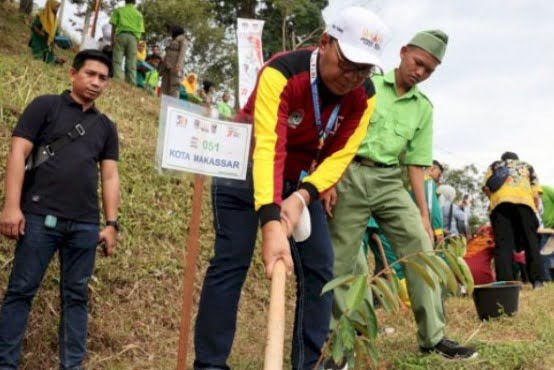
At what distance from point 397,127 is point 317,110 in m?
1.20

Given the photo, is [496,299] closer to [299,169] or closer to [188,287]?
[188,287]

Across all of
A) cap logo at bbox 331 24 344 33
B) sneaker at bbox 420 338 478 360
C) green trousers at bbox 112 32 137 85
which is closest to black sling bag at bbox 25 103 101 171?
cap logo at bbox 331 24 344 33

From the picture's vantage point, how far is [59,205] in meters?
3.35

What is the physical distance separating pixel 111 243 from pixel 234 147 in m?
0.94

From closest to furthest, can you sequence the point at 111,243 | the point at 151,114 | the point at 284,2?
the point at 111,243 < the point at 151,114 < the point at 284,2

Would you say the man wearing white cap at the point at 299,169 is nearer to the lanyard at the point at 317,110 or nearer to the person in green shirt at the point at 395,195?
the lanyard at the point at 317,110

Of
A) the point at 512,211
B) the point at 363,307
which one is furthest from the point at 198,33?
the point at 363,307

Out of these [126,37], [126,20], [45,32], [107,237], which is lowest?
[107,237]

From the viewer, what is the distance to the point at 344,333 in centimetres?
207

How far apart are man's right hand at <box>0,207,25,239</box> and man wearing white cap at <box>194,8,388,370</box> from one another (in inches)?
37.7

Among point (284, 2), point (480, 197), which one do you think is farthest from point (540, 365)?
point (480, 197)

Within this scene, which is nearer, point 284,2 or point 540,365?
point 540,365

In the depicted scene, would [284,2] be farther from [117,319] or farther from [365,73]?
[365,73]

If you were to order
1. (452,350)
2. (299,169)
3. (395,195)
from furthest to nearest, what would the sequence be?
(395,195), (452,350), (299,169)
